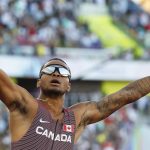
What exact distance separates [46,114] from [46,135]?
0.19 metres

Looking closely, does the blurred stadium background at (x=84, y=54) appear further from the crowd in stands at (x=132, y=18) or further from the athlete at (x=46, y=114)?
the athlete at (x=46, y=114)

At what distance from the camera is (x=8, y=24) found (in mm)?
20531

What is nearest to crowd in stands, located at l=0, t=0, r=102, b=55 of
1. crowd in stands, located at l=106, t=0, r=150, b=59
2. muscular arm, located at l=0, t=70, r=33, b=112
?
crowd in stands, located at l=106, t=0, r=150, b=59

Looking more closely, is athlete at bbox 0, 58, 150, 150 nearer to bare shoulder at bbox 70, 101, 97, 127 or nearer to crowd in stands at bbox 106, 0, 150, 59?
bare shoulder at bbox 70, 101, 97, 127

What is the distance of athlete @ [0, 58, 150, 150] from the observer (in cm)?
536

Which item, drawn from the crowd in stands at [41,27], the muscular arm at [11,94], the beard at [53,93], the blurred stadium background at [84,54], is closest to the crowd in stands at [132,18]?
the blurred stadium background at [84,54]

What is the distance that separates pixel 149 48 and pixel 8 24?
17.6 feet

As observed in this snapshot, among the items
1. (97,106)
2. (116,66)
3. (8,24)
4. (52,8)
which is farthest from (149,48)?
(97,106)

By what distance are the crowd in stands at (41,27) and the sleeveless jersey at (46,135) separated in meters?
14.0

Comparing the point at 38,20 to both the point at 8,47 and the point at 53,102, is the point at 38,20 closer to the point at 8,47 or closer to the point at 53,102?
the point at 8,47

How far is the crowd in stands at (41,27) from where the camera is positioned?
20.1 m

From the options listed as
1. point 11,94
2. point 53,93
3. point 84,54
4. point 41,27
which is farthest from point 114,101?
point 41,27

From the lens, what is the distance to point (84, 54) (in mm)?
21266

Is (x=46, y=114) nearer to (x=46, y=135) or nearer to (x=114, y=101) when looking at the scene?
(x=46, y=135)
